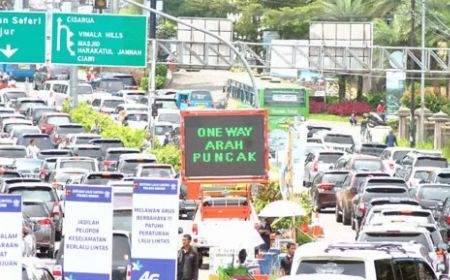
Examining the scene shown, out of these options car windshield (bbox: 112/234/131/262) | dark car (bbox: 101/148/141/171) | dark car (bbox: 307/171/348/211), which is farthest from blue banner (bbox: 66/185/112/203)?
dark car (bbox: 101/148/141/171)

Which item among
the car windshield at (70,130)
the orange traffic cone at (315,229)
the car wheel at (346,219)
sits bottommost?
the car wheel at (346,219)

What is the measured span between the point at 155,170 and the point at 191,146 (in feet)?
23.2

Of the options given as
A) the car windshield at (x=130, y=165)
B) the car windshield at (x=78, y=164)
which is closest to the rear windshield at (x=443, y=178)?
the car windshield at (x=130, y=165)

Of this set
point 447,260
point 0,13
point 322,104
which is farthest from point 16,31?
point 322,104

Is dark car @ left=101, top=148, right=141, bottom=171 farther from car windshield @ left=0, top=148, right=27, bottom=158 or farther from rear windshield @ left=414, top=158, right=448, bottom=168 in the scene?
rear windshield @ left=414, top=158, right=448, bottom=168

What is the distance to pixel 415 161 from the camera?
52250mm

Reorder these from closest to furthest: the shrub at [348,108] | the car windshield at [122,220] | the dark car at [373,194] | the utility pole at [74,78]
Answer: the car windshield at [122,220] < the dark car at [373,194] < the utility pole at [74,78] < the shrub at [348,108]

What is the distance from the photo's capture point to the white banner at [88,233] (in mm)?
23906

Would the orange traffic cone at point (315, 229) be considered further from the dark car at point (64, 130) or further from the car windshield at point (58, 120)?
the car windshield at point (58, 120)

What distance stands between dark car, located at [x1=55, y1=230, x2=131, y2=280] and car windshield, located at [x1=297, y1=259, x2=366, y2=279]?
582 centimetres

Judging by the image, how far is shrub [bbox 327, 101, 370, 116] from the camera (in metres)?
96.4

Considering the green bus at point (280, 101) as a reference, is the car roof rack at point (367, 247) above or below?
below

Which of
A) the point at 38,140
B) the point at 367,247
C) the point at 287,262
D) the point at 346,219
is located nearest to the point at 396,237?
the point at 287,262

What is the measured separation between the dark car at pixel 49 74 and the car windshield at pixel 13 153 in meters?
47.1
